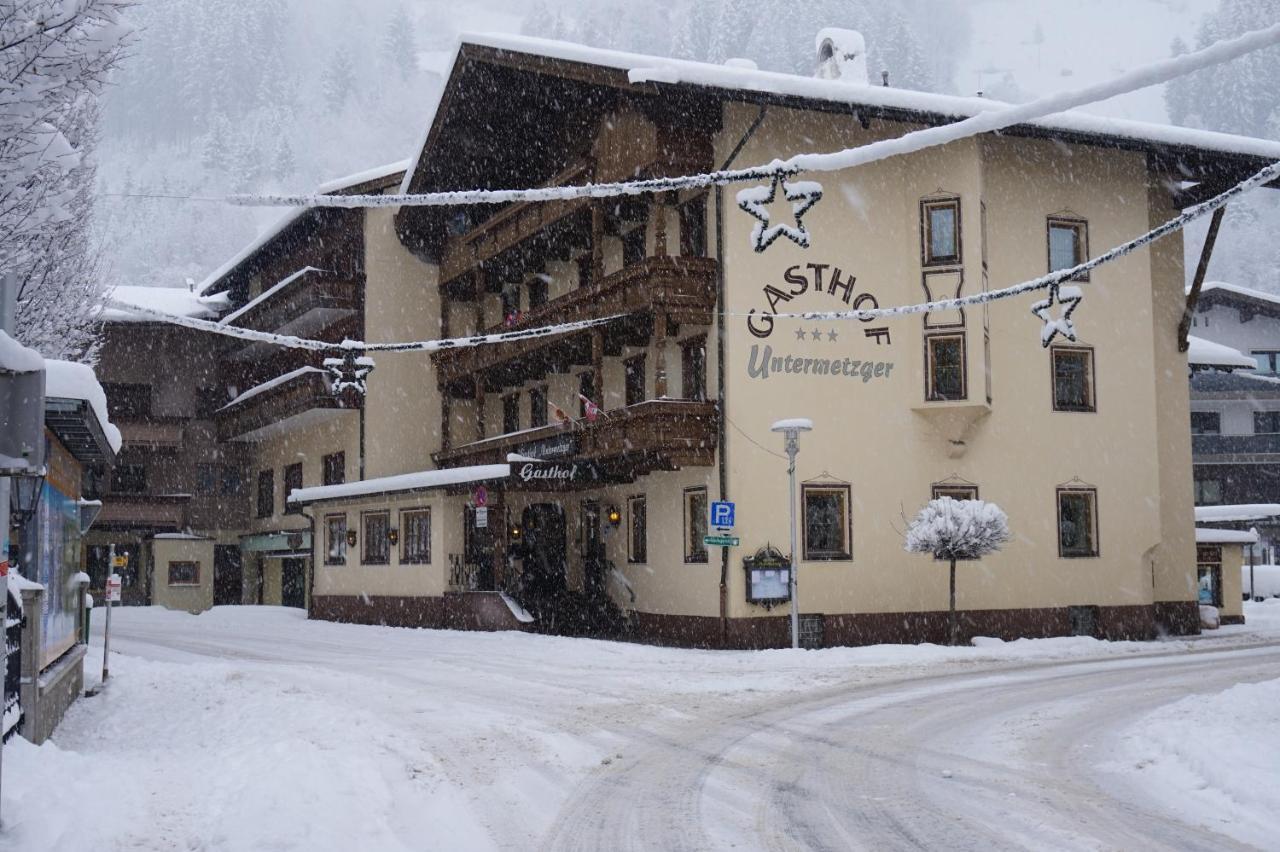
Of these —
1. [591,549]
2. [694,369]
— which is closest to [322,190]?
[591,549]

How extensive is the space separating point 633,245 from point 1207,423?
34842 millimetres

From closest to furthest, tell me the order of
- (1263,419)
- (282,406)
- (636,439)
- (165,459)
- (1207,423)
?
(636,439) < (282,406) < (165,459) < (1263,419) < (1207,423)

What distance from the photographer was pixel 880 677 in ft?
64.9

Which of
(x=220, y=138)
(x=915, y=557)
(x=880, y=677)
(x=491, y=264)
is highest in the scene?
(x=220, y=138)

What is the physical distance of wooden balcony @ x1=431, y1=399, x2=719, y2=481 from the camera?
2512 centimetres

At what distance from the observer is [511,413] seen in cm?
3741

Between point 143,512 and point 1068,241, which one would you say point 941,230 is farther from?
point 143,512

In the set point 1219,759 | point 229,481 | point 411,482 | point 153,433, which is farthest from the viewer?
point 229,481

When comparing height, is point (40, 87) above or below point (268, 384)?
below

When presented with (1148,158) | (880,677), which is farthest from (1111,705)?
(1148,158)

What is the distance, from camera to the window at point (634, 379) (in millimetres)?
29625

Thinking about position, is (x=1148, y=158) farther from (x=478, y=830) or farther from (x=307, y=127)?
(x=307, y=127)

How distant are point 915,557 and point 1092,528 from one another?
4.07 metres

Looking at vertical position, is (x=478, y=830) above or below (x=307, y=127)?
below
